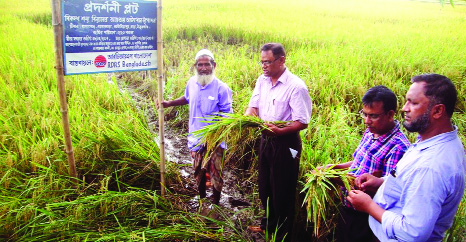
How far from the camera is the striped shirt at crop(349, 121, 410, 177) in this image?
4.77ft

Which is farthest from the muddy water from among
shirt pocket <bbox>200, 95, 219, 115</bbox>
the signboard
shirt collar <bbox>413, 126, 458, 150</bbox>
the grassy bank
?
shirt collar <bbox>413, 126, 458, 150</bbox>

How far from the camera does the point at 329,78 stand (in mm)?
4316

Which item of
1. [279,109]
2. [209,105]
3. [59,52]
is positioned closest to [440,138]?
[279,109]

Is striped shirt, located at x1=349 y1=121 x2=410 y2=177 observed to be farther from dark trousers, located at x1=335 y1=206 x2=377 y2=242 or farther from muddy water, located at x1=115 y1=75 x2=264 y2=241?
muddy water, located at x1=115 y1=75 x2=264 y2=241

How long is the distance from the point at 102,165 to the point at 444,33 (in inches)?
303

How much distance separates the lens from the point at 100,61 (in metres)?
2.08

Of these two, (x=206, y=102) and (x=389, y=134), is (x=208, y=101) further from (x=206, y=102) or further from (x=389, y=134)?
(x=389, y=134)

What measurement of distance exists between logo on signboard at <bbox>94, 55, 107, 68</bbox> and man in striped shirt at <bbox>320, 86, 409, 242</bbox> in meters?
1.73

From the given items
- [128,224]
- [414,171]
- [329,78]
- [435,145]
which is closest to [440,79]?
[435,145]

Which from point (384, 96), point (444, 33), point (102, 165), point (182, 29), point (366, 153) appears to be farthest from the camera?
point (182, 29)

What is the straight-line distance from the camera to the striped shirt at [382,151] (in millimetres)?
1455

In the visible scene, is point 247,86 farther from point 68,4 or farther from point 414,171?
point 414,171

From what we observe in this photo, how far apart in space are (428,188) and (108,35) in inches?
81.1

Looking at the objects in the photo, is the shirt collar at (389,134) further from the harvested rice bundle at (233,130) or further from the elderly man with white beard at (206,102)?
the elderly man with white beard at (206,102)
